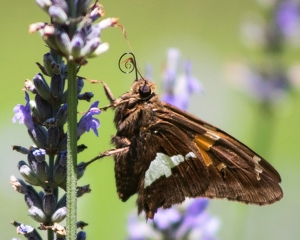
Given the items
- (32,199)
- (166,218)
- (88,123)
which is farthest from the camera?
(166,218)

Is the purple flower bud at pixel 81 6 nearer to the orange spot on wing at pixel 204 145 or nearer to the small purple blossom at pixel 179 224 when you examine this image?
the orange spot on wing at pixel 204 145

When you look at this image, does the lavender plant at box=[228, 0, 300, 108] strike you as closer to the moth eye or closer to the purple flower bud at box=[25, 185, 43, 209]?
the moth eye

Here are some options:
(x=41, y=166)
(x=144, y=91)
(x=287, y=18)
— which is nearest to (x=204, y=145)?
(x=144, y=91)

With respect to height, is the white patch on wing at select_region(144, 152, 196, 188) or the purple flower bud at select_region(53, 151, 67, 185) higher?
the white patch on wing at select_region(144, 152, 196, 188)

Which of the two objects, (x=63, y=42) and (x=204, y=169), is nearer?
(x=63, y=42)

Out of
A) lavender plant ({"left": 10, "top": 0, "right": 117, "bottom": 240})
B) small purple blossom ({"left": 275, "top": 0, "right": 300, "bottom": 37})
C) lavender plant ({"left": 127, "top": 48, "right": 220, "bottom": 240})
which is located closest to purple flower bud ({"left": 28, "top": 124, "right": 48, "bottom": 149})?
lavender plant ({"left": 10, "top": 0, "right": 117, "bottom": 240})

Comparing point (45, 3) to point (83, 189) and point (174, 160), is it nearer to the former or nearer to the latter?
point (83, 189)

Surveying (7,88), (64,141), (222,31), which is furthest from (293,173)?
(222,31)
